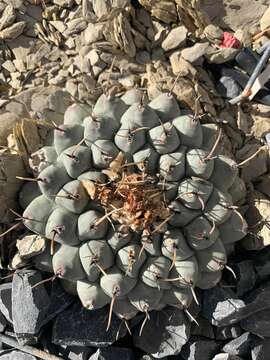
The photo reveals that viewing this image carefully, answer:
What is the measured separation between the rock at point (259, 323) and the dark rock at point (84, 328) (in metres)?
0.58

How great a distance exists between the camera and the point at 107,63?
107 inches

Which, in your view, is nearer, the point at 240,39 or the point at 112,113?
the point at 112,113

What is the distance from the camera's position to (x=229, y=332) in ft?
8.89

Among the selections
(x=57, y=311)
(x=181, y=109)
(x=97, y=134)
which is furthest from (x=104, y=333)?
(x=181, y=109)

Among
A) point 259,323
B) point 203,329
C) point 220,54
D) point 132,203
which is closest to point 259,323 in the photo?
point 259,323

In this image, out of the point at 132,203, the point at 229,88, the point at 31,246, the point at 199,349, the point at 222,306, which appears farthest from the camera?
the point at 229,88

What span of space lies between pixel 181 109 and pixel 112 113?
1.33 ft

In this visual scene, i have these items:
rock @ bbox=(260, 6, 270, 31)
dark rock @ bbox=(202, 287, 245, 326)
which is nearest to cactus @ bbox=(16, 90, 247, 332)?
dark rock @ bbox=(202, 287, 245, 326)

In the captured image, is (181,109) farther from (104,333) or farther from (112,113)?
(104,333)

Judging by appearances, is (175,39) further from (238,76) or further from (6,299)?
(6,299)

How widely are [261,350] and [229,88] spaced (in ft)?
4.14

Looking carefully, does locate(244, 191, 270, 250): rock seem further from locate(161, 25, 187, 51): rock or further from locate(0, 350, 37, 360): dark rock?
locate(0, 350, 37, 360): dark rock

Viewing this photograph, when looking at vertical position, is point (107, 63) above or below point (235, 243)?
above

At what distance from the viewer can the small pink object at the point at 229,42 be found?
2793mm
